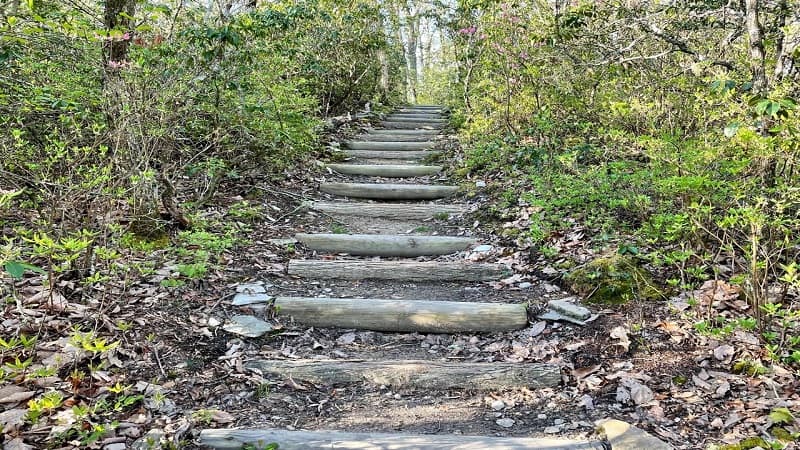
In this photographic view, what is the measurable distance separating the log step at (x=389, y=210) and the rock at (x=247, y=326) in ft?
8.08

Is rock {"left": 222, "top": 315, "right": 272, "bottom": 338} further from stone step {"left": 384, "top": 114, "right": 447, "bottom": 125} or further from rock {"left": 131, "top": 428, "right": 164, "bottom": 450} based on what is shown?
stone step {"left": 384, "top": 114, "right": 447, "bottom": 125}

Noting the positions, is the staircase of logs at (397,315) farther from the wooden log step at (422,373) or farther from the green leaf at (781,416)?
the green leaf at (781,416)

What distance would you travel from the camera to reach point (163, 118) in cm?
405

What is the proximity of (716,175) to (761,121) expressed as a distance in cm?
42

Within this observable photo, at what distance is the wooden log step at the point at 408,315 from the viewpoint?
3.48m

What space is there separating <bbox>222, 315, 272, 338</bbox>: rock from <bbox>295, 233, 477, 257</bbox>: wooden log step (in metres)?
1.46

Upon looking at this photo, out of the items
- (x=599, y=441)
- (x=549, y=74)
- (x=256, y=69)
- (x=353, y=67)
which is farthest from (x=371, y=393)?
(x=353, y=67)

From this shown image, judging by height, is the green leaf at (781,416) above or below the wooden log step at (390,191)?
below

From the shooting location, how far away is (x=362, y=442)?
7.66 feet

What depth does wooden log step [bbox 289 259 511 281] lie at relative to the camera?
4.24m

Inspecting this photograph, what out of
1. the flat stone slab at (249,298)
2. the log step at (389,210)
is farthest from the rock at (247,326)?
the log step at (389,210)

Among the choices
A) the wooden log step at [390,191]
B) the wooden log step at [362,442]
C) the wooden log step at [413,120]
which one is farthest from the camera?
the wooden log step at [413,120]

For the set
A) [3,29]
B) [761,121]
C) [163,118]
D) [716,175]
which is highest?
[3,29]

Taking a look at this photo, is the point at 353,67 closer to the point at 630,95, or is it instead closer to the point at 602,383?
the point at 630,95
